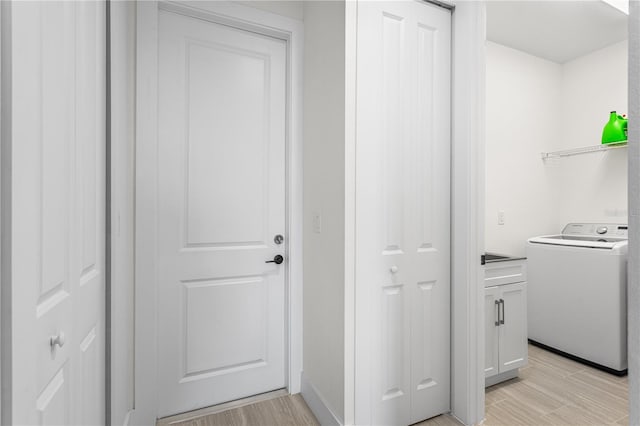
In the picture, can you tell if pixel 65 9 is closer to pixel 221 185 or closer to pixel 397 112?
pixel 221 185

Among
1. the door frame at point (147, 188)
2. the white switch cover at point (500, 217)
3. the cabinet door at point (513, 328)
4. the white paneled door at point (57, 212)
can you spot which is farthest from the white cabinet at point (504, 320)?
the white paneled door at point (57, 212)

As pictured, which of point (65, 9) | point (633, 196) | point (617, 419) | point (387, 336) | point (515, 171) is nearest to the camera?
point (633, 196)

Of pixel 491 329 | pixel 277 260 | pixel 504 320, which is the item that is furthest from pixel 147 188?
pixel 504 320

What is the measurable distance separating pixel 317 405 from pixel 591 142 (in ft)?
11.0

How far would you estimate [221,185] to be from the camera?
6.13 ft

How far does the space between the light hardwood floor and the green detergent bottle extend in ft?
6.19

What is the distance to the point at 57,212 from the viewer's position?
783 mm

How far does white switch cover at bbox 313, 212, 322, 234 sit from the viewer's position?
1761 mm

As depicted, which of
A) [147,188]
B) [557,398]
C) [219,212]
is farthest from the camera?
[557,398]

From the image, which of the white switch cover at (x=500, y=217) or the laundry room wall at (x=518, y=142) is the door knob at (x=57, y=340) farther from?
the white switch cover at (x=500, y=217)

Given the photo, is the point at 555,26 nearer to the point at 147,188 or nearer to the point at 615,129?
the point at 615,129

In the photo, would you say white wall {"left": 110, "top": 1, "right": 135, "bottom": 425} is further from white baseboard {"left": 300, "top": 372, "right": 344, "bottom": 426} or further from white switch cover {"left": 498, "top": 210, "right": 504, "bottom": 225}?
white switch cover {"left": 498, "top": 210, "right": 504, "bottom": 225}

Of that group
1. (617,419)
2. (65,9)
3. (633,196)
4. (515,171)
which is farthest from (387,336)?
(515,171)

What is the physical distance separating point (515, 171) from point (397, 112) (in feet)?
6.44
